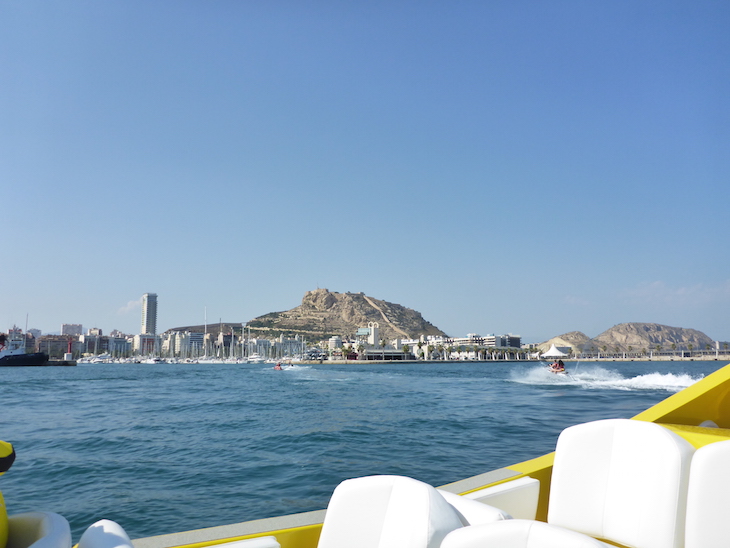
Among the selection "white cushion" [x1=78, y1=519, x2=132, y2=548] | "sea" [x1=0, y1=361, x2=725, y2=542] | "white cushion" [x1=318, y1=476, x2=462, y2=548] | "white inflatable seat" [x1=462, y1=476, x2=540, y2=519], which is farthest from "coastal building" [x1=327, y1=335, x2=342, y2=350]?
"white cushion" [x1=78, y1=519, x2=132, y2=548]

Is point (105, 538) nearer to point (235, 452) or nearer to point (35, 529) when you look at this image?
point (35, 529)

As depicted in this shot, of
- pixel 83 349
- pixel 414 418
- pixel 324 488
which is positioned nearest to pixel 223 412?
pixel 414 418

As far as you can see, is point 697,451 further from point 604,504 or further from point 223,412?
point 223,412

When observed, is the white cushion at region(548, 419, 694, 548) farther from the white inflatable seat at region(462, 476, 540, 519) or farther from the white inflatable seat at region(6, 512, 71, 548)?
the white inflatable seat at region(6, 512, 71, 548)

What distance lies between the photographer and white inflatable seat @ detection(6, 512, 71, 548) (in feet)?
6.97

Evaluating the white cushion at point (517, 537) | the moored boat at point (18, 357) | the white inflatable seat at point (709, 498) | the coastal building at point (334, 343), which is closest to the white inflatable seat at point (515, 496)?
the white inflatable seat at point (709, 498)

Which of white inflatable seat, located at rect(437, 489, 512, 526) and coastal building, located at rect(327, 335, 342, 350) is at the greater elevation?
white inflatable seat, located at rect(437, 489, 512, 526)

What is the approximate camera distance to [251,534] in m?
2.82

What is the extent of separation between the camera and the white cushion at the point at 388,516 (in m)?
1.93

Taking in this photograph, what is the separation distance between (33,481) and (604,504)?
36.8 feet

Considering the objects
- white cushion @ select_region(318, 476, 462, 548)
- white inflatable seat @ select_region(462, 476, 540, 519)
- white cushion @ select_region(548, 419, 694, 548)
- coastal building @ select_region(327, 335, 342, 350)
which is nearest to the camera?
white cushion @ select_region(318, 476, 462, 548)

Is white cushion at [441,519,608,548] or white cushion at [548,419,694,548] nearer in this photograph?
white cushion at [441,519,608,548]

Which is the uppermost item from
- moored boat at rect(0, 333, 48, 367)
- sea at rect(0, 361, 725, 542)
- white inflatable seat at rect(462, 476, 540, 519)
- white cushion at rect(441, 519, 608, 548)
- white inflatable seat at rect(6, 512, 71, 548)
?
white cushion at rect(441, 519, 608, 548)

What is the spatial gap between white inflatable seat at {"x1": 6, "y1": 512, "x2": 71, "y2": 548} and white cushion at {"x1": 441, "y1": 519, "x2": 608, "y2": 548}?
162 centimetres
